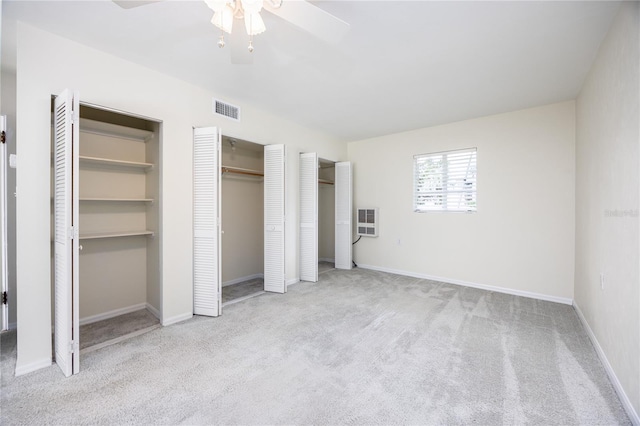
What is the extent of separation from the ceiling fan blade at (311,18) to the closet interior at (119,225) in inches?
82.7

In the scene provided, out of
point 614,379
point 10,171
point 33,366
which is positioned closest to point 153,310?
point 33,366

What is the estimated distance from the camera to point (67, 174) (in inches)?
80.6

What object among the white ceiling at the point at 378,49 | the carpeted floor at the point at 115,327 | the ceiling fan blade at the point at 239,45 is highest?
the white ceiling at the point at 378,49

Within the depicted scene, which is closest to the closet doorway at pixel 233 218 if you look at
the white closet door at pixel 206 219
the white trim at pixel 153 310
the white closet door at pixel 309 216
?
the white closet door at pixel 206 219

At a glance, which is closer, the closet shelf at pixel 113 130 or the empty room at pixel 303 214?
the empty room at pixel 303 214

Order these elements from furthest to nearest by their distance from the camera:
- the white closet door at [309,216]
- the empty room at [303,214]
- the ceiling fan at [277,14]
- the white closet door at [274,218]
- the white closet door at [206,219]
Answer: the white closet door at [309,216], the white closet door at [274,218], the white closet door at [206,219], the empty room at [303,214], the ceiling fan at [277,14]

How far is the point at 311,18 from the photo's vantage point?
1678 mm

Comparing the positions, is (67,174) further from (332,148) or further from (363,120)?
(332,148)

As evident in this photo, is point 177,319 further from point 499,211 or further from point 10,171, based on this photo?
point 499,211

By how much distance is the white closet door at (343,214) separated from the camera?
548cm

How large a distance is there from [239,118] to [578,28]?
11.6 feet

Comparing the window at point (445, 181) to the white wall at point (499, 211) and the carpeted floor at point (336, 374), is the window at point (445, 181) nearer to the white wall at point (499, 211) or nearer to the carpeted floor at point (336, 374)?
the white wall at point (499, 211)

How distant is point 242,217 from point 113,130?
2195 millimetres

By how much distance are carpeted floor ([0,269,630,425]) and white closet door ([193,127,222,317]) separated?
322 mm
